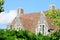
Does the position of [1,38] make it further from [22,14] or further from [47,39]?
[22,14]

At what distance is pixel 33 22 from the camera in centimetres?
4250

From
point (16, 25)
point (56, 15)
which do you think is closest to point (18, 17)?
point (16, 25)

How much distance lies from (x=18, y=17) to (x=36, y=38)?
3602 cm

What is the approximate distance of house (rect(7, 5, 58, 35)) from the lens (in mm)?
39244

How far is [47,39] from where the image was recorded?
8.73 meters

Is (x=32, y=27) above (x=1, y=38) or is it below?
below

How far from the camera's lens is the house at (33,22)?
39.2 m

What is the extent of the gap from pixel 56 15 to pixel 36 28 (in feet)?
75.0

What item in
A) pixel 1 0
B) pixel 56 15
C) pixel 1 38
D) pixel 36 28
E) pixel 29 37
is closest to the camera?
pixel 1 38

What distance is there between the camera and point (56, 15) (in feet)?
59.2

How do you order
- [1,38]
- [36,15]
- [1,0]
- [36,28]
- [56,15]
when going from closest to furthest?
[1,38] < [1,0] < [56,15] < [36,28] < [36,15]

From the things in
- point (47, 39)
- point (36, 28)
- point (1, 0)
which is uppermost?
A: point (1, 0)

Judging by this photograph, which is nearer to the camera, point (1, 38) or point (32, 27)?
point (1, 38)

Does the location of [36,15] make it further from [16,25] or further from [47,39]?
[47,39]
